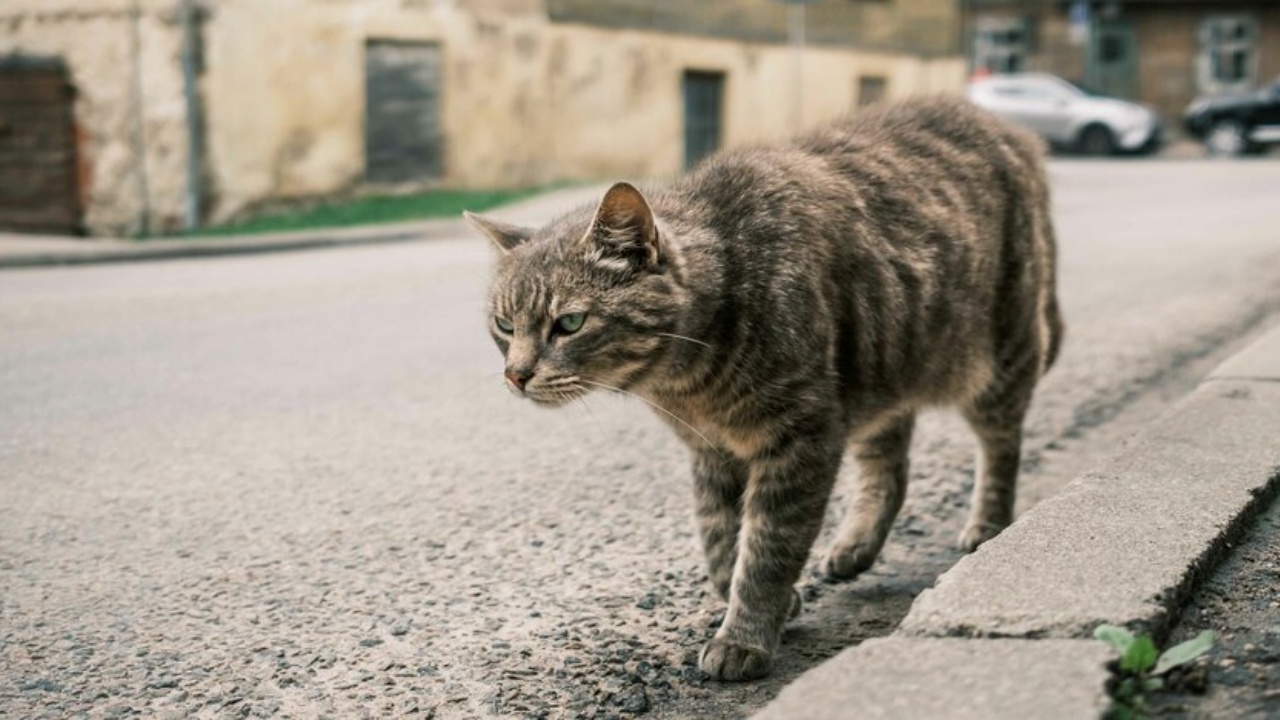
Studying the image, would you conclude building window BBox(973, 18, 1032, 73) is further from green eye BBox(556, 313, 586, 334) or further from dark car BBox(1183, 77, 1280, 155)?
green eye BBox(556, 313, 586, 334)

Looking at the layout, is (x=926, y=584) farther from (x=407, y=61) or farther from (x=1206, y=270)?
(x=407, y=61)

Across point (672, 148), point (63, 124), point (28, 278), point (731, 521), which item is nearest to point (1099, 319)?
point (731, 521)

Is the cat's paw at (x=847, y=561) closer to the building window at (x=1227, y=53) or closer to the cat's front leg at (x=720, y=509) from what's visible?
the cat's front leg at (x=720, y=509)

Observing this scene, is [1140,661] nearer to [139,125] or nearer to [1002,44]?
[139,125]

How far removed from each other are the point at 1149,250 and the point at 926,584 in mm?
8638

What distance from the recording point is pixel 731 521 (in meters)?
3.73

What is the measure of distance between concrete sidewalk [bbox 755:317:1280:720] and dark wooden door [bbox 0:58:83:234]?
13.6m

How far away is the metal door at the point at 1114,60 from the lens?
38.4m

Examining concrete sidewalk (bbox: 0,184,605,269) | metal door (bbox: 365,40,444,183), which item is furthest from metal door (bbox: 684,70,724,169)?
concrete sidewalk (bbox: 0,184,605,269)

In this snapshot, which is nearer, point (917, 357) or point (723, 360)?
point (723, 360)

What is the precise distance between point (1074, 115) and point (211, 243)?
A: 2130 cm

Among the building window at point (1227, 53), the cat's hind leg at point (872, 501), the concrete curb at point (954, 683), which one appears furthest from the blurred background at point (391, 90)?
the building window at point (1227, 53)

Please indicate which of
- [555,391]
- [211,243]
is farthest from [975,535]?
[211,243]

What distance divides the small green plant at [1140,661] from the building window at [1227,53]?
38164mm
